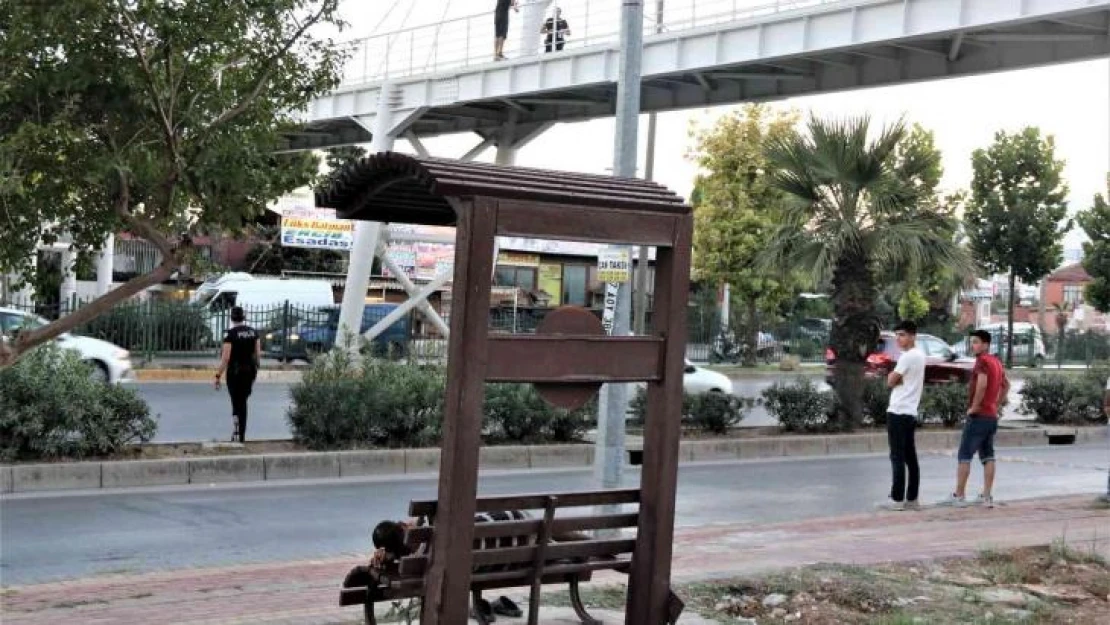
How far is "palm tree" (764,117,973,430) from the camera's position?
19297 millimetres

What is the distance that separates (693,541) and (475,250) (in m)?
5.64

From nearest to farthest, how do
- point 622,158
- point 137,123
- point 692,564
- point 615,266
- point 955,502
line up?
point 137,123 < point 692,564 < point 622,158 < point 615,266 < point 955,502

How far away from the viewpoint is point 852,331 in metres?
20.1

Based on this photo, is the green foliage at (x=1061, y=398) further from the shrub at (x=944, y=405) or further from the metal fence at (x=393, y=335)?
the metal fence at (x=393, y=335)

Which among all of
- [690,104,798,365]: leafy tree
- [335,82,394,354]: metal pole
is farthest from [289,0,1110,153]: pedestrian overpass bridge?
[690,104,798,365]: leafy tree

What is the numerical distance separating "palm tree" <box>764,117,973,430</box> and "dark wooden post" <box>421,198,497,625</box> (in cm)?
1445

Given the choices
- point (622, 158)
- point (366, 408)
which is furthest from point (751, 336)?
point (622, 158)

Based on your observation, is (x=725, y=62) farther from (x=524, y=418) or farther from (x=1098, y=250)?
(x=1098, y=250)

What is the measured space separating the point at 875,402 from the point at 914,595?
505 inches

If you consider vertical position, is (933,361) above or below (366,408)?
above

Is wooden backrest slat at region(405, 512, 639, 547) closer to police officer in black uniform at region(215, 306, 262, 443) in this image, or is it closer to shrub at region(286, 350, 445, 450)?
shrub at region(286, 350, 445, 450)

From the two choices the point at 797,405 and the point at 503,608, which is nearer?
the point at 503,608

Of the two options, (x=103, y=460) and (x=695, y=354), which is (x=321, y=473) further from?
(x=695, y=354)

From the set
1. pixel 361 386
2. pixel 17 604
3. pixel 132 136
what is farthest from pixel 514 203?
pixel 361 386
